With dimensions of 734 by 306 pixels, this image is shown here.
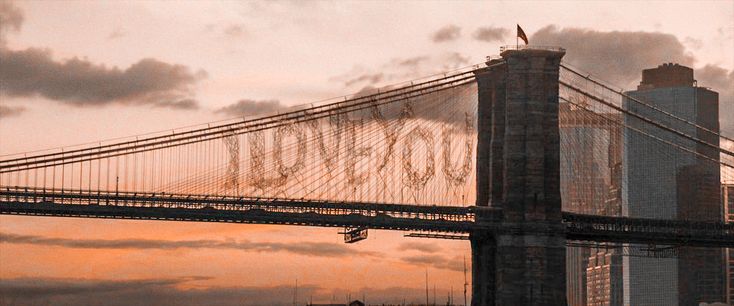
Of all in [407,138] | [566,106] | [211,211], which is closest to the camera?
[211,211]

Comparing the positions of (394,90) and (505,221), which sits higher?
(394,90)

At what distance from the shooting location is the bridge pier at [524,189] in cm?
15350

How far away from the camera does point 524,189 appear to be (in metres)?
156

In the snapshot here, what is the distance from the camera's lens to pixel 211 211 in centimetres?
14638

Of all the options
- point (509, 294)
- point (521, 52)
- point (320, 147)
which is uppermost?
point (521, 52)

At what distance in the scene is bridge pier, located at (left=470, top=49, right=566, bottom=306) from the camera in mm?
153500

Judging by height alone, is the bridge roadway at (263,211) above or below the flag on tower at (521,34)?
below

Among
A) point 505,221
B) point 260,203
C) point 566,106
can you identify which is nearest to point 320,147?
point 260,203

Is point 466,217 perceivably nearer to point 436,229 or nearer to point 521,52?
point 436,229

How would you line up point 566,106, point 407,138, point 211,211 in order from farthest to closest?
point 566,106
point 407,138
point 211,211

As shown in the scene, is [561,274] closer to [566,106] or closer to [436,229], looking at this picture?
[436,229]

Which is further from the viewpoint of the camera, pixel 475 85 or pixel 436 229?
pixel 475 85

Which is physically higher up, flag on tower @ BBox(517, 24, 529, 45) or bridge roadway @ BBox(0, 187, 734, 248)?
flag on tower @ BBox(517, 24, 529, 45)

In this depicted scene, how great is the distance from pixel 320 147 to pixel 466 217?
1834cm
